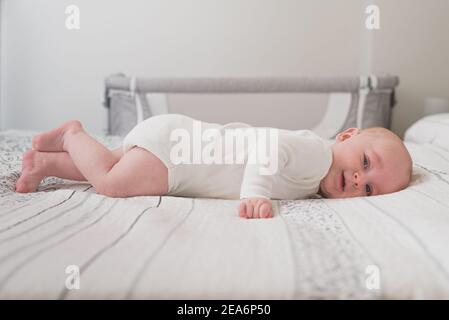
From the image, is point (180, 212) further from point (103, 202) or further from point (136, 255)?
point (136, 255)

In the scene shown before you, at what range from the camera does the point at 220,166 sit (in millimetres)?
1110

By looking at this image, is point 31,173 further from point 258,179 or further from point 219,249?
point 219,249

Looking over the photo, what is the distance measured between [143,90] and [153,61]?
49 cm

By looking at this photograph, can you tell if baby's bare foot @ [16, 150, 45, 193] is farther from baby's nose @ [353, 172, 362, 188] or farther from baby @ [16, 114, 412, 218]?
→ baby's nose @ [353, 172, 362, 188]

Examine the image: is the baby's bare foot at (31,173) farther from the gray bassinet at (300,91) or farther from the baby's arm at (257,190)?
the gray bassinet at (300,91)

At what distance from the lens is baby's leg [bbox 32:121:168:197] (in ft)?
3.47

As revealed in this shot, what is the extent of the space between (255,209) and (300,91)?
4.39 feet

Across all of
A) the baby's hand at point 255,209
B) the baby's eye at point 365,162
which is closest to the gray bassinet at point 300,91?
the baby's eye at point 365,162

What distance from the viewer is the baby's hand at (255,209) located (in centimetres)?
92

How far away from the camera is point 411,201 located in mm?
956

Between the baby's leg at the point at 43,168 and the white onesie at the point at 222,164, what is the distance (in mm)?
127

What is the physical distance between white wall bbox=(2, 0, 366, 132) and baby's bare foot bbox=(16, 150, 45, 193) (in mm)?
1510
